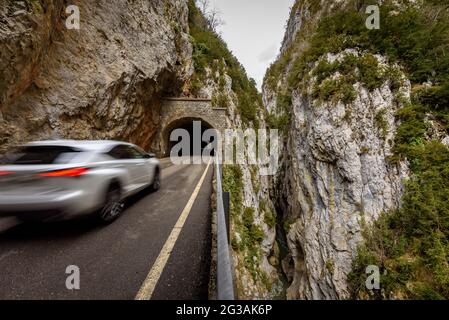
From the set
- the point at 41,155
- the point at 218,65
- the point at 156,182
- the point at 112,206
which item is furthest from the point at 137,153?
the point at 218,65

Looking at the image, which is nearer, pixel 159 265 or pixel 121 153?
pixel 159 265

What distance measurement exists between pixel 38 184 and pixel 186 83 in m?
16.3

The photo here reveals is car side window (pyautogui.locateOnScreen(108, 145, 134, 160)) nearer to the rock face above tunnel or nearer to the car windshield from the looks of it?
the car windshield

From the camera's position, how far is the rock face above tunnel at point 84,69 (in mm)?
5023

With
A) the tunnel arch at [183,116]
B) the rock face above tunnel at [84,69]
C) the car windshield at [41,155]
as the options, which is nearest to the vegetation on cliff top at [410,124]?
the tunnel arch at [183,116]

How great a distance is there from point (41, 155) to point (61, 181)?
2.56 ft

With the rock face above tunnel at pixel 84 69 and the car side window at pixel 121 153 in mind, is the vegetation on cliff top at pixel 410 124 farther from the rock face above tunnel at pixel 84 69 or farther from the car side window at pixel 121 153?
the rock face above tunnel at pixel 84 69

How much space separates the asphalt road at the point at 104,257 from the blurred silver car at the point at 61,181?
1.30 ft

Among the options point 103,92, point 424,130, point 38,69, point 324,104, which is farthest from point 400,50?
point 38,69

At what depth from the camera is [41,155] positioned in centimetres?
278

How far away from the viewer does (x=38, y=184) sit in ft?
7.97

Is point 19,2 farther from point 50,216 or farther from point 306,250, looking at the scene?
point 306,250

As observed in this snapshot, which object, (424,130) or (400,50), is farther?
(400,50)

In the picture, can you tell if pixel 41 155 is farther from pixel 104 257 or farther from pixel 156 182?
pixel 156 182
